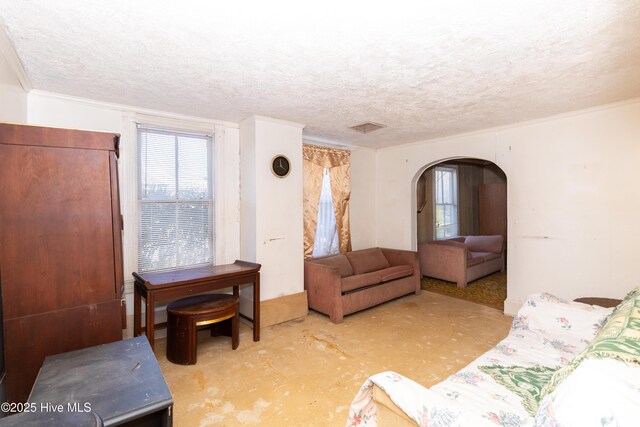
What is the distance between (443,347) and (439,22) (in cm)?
275

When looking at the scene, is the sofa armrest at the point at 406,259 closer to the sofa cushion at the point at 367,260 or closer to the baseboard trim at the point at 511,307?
the sofa cushion at the point at 367,260

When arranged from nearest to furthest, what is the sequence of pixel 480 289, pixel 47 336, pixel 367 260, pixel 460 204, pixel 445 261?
pixel 47 336
pixel 367 260
pixel 480 289
pixel 445 261
pixel 460 204

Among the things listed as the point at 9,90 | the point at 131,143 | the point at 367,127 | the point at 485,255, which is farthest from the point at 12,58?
the point at 485,255

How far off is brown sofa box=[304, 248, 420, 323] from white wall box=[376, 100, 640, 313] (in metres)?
1.34

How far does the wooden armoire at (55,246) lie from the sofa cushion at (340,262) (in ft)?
9.06

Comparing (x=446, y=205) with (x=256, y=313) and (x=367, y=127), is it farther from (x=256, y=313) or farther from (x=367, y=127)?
(x=256, y=313)

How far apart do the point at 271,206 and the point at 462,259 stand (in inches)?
135

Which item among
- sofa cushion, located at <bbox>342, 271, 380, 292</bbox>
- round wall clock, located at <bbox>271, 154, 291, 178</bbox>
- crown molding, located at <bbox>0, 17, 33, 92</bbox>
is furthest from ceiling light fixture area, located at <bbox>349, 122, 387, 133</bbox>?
crown molding, located at <bbox>0, 17, 33, 92</bbox>

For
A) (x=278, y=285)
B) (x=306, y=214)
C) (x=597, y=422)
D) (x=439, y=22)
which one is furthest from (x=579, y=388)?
(x=306, y=214)

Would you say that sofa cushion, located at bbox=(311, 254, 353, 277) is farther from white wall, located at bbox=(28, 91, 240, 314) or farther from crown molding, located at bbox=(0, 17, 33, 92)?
crown molding, located at bbox=(0, 17, 33, 92)

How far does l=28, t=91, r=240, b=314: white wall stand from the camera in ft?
9.01

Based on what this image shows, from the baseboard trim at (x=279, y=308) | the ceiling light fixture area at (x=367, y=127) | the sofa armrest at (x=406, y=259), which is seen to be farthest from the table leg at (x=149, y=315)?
the sofa armrest at (x=406, y=259)

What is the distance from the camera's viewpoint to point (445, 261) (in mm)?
5371

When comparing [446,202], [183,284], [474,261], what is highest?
[446,202]
